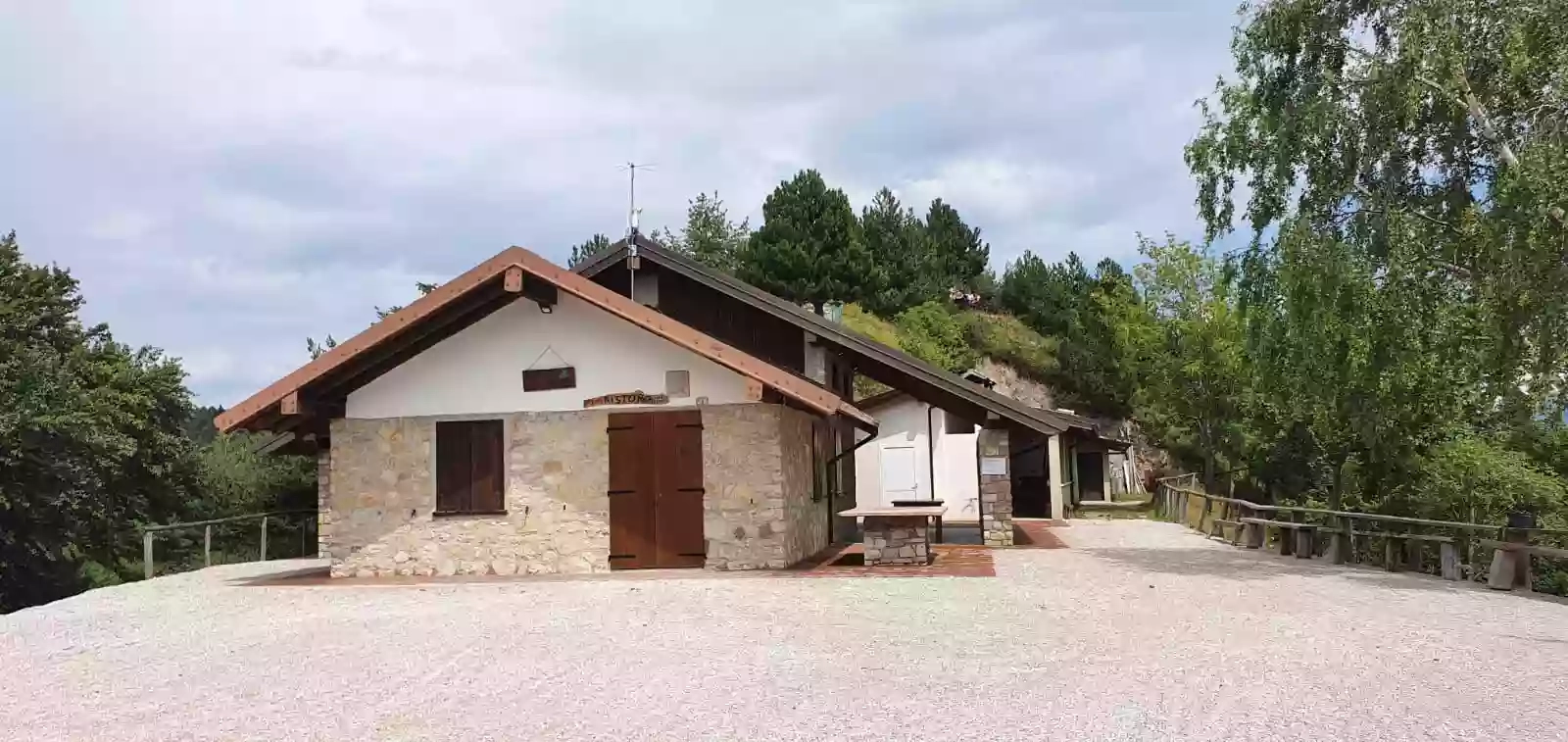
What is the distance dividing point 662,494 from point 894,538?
2735 mm

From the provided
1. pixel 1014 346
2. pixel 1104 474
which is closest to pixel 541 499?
pixel 1104 474

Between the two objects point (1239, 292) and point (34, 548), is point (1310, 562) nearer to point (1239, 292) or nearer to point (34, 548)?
point (1239, 292)

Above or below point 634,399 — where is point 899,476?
below

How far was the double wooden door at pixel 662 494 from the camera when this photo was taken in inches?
526

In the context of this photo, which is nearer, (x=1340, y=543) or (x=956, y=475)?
(x=1340, y=543)

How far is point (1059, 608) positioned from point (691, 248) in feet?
146

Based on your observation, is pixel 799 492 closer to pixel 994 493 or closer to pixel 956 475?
pixel 994 493

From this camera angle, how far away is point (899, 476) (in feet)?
81.7

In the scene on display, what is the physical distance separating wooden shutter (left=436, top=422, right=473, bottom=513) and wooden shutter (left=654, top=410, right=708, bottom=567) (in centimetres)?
234

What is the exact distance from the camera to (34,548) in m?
Answer: 24.8

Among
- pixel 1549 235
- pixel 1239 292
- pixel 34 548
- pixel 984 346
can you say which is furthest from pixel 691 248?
pixel 1549 235

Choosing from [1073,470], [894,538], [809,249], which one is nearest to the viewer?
[894,538]

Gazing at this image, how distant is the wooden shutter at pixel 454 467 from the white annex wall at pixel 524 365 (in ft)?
0.82

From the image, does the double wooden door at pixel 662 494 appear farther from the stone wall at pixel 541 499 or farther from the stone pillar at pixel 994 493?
the stone pillar at pixel 994 493
